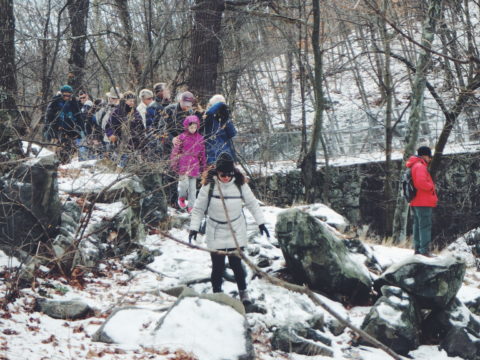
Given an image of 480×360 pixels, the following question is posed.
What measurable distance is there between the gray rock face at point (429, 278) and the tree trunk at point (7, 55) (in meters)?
5.66

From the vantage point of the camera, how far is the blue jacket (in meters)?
8.45

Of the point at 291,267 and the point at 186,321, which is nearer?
the point at 186,321

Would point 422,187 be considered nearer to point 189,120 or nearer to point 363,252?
point 363,252

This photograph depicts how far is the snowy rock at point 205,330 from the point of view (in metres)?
4.77

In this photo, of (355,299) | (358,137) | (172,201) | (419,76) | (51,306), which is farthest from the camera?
(358,137)

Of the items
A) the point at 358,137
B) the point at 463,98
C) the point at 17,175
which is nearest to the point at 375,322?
the point at 17,175

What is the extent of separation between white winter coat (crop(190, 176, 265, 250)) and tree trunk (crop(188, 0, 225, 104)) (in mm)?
5766

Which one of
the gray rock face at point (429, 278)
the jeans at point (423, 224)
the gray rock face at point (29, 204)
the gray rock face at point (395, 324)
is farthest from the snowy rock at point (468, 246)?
the gray rock face at point (29, 204)

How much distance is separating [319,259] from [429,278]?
143 cm

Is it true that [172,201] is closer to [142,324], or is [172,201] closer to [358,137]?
[142,324]

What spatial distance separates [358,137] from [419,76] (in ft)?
27.2

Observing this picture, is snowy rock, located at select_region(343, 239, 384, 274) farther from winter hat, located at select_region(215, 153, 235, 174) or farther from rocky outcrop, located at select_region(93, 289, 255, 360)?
rocky outcrop, located at select_region(93, 289, 255, 360)

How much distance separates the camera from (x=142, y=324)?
511cm

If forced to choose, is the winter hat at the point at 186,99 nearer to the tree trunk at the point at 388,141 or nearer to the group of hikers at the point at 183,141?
the group of hikers at the point at 183,141
